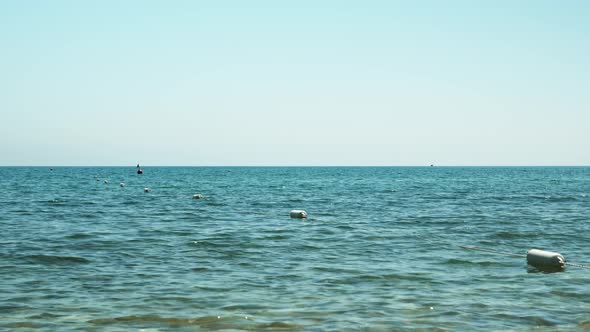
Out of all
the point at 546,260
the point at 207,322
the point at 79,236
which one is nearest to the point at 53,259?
the point at 79,236

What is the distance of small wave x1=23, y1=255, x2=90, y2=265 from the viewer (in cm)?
1991

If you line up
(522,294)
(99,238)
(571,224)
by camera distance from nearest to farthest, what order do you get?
(522,294) < (99,238) < (571,224)

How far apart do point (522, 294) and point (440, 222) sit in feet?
65.6

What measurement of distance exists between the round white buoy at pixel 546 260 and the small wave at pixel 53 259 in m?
14.9

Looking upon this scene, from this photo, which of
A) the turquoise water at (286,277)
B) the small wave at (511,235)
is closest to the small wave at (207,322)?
the turquoise water at (286,277)

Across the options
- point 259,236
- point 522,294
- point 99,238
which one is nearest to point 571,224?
point 259,236

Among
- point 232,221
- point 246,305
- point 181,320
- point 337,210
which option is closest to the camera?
point 181,320

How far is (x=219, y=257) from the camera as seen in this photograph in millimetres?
21156

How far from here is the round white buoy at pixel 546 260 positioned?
18.9 metres

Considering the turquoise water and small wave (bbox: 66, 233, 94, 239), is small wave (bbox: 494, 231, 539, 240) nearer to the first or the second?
the turquoise water

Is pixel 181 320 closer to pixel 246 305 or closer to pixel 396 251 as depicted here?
pixel 246 305

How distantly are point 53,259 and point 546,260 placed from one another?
53.9 feet

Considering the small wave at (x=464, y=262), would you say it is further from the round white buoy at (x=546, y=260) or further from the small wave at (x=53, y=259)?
the small wave at (x=53, y=259)

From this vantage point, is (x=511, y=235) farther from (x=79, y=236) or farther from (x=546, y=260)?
(x=79, y=236)
